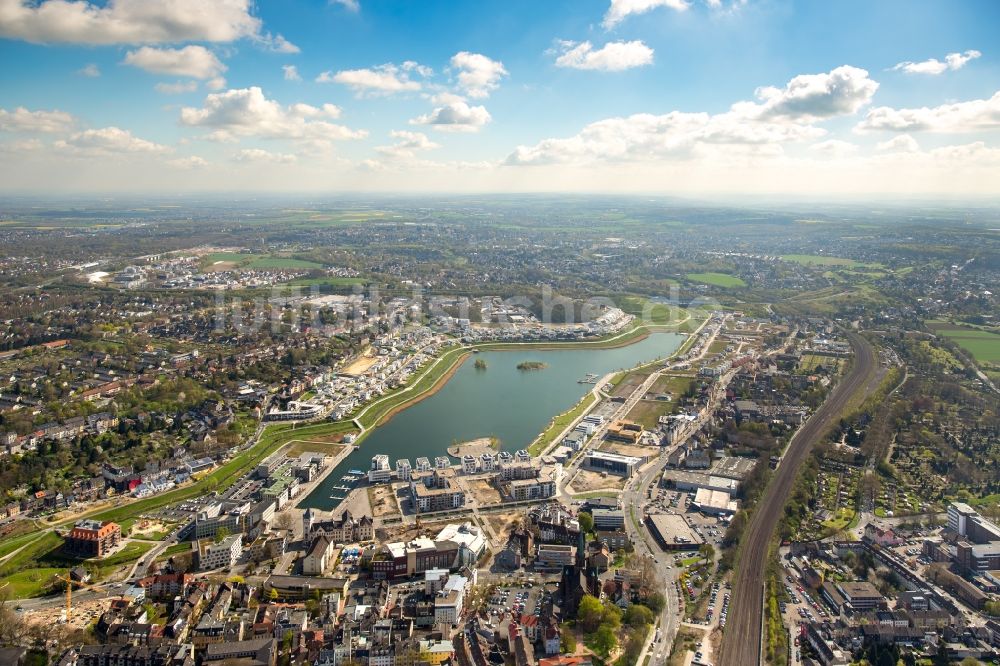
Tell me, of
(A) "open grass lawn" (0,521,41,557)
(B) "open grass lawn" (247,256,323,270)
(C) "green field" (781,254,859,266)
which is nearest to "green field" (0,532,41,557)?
(A) "open grass lawn" (0,521,41,557)

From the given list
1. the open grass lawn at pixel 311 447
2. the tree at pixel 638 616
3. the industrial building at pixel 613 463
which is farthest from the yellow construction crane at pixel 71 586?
the industrial building at pixel 613 463

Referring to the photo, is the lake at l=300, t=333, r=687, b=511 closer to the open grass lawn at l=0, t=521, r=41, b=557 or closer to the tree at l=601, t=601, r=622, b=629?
the open grass lawn at l=0, t=521, r=41, b=557

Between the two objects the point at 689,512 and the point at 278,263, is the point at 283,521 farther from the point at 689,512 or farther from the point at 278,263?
the point at 278,263

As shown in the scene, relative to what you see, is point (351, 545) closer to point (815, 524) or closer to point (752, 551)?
point (752, 551)

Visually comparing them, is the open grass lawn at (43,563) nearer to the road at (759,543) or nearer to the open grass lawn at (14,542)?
the open grass lawn at (14,542)

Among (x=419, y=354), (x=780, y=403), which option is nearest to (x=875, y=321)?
(x=780, y=403)
